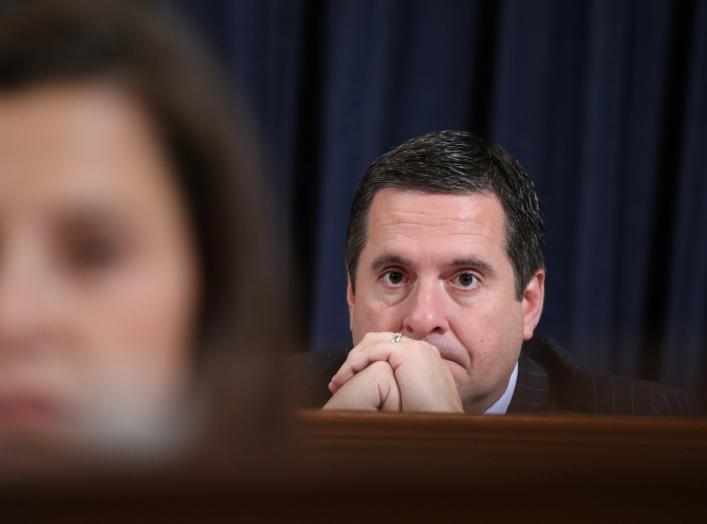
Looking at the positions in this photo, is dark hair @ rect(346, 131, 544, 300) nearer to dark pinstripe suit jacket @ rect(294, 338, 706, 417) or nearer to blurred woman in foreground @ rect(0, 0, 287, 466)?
dark pinstripe suit jacket @ rect(294, 338, 706, 417)

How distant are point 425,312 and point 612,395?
402mm

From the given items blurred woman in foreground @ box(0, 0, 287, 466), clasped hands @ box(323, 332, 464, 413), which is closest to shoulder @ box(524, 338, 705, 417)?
clasped hands @ box(323, 332, 464, 413)

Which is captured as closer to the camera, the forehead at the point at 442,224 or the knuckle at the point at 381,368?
the knuckle at the point at 381,368

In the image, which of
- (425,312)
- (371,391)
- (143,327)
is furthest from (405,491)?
(425,312)

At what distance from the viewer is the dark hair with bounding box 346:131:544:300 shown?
132 cm

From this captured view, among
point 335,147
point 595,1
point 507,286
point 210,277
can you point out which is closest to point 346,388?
point 507,286

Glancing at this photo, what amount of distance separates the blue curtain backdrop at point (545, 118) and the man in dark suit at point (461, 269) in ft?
1.76

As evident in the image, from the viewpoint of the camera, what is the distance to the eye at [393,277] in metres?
1.28

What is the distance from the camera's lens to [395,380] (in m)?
1.07

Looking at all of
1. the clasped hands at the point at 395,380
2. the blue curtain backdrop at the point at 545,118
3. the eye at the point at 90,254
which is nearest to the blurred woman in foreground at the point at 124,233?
the eye at the point at 90,254

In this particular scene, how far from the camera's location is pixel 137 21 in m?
0.27

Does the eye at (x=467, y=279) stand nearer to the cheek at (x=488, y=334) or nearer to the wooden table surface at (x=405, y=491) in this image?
the cheek at (x=488, y=334)

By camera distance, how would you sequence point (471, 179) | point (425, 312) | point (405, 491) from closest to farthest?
point (405, 491), point (425, 312), point (471, 179)

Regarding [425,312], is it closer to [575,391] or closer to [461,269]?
[461,269]
